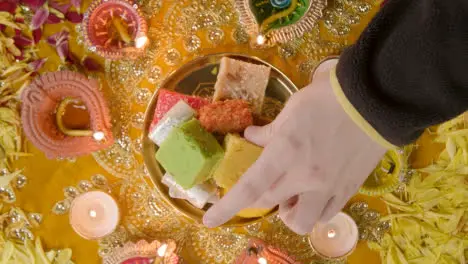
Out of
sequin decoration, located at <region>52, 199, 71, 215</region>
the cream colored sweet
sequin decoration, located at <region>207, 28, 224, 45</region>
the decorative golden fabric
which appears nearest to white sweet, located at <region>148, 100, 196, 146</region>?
the cream colored sweet

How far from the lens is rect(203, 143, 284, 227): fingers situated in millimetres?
896

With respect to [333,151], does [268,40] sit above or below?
below

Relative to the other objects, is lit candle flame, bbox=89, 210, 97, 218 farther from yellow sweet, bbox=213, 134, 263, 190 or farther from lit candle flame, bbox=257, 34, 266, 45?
lit candle flame, bbox=257, 34, 266, 45

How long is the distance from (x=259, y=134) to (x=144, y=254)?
63 cm

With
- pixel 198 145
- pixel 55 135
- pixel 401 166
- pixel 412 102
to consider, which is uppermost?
pixel 412 102

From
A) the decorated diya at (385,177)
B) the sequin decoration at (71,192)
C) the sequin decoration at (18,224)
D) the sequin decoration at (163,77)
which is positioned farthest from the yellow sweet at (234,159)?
Result: the sequin decoration at (18,224)

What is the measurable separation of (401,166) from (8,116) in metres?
1.36

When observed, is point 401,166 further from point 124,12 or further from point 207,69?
point 124,12

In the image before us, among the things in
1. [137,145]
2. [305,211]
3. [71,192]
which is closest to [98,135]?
[137,145]

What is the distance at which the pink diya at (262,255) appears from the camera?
1.43m

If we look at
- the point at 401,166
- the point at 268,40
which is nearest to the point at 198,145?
the point at 268,40

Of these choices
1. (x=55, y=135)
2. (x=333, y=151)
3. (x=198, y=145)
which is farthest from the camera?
(x=55, y=135)

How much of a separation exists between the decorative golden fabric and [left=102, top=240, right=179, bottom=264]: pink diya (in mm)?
59

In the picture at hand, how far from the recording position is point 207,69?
1.43 m
